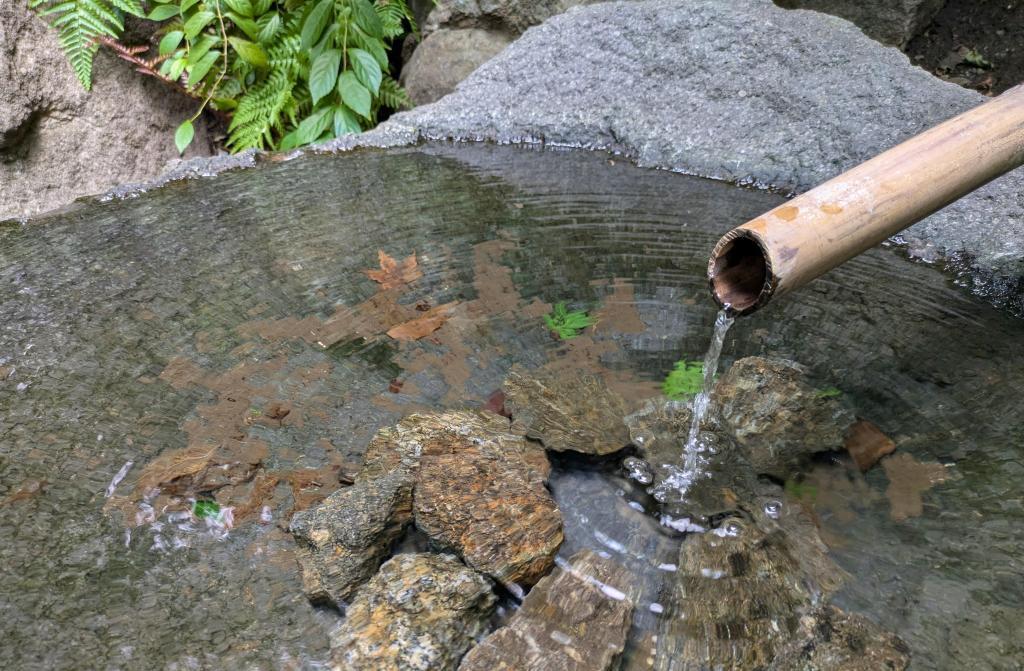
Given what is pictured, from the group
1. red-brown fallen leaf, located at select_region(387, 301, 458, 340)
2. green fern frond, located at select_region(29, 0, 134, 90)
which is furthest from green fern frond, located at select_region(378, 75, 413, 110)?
red-brown fallen leaf, located at select_region(387, 301, 458, 340)

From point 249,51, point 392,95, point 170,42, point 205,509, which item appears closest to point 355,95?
point 392,95

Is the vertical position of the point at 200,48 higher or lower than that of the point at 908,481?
lower

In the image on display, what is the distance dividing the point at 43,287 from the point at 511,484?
1.92 m

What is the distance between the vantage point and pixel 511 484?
175cm

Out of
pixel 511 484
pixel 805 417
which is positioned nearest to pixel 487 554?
pixel 511 484

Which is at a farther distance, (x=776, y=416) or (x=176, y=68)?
(x=176, y=68)

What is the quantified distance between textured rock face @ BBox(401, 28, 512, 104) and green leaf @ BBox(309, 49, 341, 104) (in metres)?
0.59

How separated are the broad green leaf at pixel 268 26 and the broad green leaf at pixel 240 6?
0.09m

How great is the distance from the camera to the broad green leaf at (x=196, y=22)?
417 centimetres

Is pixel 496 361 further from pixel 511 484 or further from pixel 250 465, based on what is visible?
pixel 250 465

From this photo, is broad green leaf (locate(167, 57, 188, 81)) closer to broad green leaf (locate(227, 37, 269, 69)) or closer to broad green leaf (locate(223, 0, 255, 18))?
broad green leaf (locate(227, 37, 269, 69))

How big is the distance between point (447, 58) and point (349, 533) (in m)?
3.71

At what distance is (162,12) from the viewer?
13.7 feet

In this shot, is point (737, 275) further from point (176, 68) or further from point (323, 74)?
point (176, 68)
